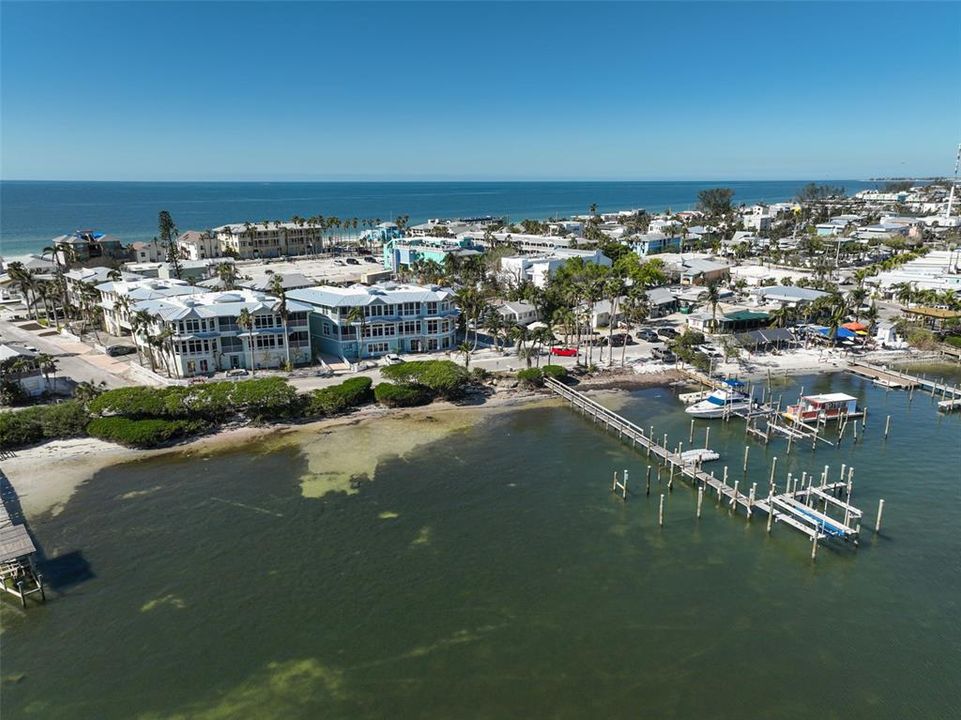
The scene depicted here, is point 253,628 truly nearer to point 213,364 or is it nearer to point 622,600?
point 622,600

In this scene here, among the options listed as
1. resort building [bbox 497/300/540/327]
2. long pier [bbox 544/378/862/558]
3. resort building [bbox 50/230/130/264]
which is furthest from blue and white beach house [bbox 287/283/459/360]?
resort building [bbox 50/230/130/264]

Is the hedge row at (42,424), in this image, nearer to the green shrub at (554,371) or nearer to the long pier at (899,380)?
the green shrub at (554,371)

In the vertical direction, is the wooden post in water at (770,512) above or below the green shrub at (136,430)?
below

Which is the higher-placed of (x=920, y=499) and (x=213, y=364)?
(x=213, y=364)

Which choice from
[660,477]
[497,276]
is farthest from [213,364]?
[497,276]

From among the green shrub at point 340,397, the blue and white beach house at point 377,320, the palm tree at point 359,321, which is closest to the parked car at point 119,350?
the blue and white beach house at point 377,320

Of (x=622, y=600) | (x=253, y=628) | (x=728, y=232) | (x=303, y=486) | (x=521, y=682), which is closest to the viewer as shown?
(x=521, y=682)

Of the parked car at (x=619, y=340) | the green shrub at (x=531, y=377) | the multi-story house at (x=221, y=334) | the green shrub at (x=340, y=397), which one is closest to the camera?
the green shrub at (x=340, y=397)
